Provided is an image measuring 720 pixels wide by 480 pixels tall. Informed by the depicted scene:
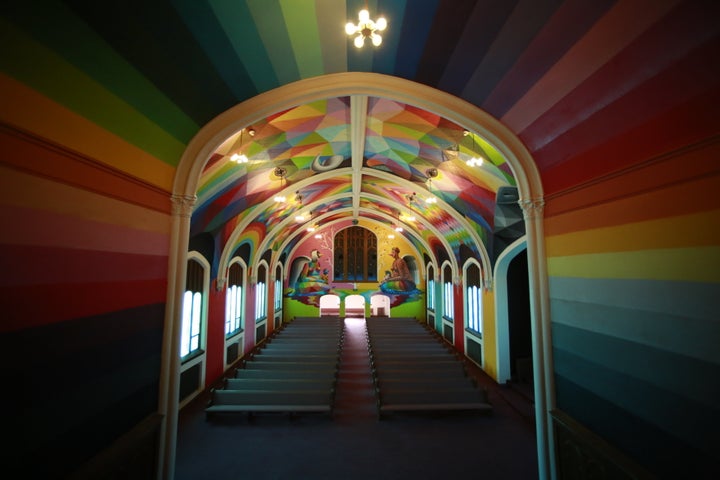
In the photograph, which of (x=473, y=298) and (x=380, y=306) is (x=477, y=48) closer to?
(x=473, y=298)

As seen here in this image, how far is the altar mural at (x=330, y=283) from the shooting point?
17.0 meters

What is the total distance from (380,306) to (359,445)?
13742mm

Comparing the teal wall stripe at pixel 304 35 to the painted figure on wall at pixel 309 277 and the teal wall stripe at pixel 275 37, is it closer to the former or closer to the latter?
the teal wall stripe at pixel 275 37

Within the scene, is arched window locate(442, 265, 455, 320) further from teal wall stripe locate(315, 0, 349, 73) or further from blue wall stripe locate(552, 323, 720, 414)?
teal wall stripe locate(315, 0, 349, 73)

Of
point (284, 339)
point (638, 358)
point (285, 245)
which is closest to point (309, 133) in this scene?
point (638, 358)

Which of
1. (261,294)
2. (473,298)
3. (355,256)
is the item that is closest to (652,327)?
(473,298)

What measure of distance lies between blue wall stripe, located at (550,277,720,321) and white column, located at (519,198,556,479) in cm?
27

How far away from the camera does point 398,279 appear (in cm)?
1712

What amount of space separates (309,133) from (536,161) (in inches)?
151

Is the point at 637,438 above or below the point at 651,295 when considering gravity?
below

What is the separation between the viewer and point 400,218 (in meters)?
13.9

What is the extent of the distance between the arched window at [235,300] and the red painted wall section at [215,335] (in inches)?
23.1

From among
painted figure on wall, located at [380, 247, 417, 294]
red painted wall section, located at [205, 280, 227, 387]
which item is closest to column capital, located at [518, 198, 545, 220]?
red painted wall section, located at [205, 280, 227, 387]

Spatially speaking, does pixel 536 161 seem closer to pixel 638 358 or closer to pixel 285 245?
pixel 638 358
